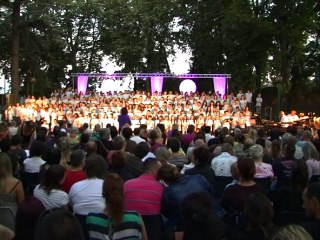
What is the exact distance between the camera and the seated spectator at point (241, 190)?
16.8ft

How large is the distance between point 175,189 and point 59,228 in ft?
9.34

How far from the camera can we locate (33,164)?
7078 millimetres

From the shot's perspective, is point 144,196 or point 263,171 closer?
point 144,196

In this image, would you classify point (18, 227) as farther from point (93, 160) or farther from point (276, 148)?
point (276, 148)

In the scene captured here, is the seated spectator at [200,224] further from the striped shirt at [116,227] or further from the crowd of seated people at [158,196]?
the striped shirt at [116,227]

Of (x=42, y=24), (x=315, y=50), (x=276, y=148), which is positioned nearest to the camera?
(x=276, y=148)

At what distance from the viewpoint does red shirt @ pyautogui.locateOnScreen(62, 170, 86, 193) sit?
582 cm

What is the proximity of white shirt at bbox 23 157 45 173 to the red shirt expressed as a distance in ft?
4.09

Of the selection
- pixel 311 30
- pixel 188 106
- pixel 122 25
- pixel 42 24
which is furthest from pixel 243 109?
pixel 122 25

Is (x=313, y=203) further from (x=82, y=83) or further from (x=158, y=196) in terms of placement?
(x=82, y=83)

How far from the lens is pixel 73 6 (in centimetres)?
4281

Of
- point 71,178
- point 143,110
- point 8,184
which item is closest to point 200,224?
point 8,184

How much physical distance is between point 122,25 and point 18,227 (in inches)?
1519

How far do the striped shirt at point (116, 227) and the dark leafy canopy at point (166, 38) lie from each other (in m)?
30.6
